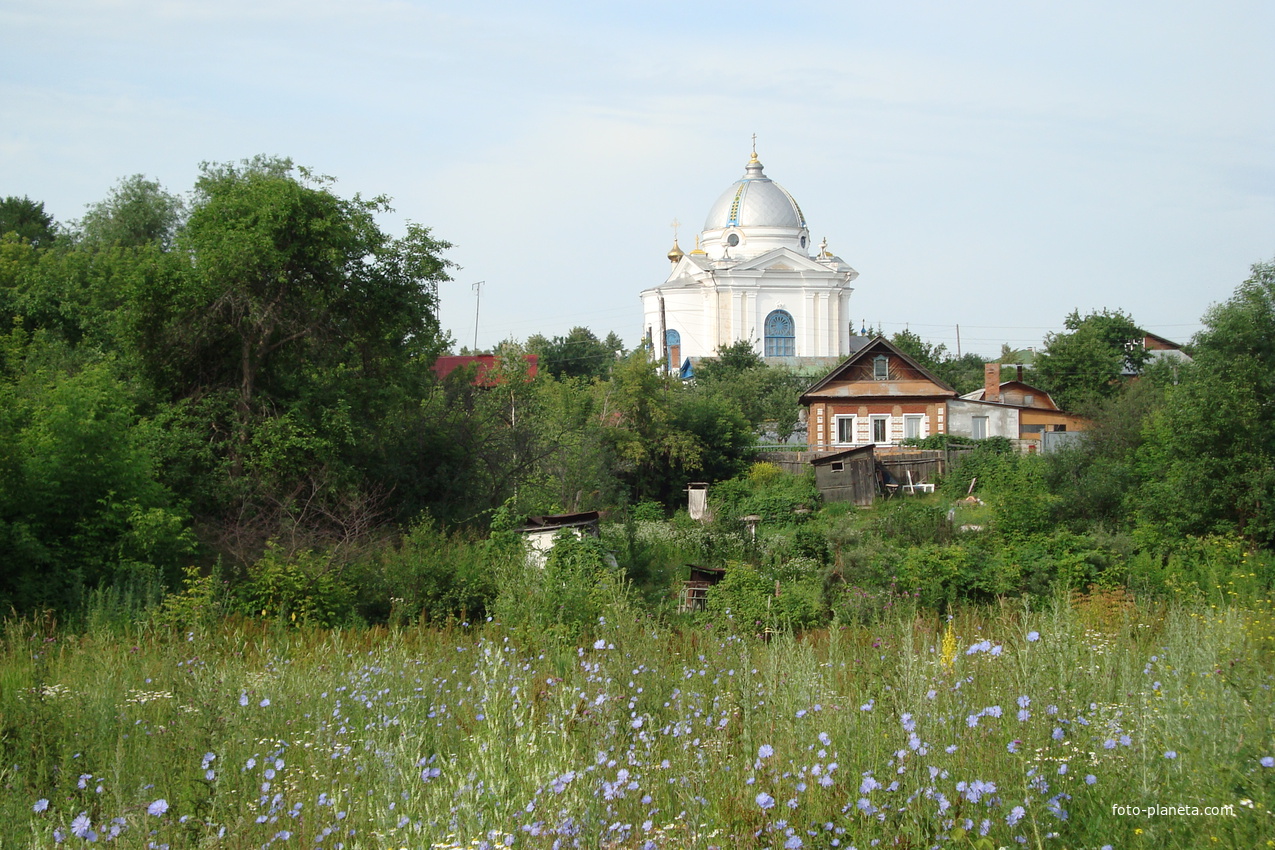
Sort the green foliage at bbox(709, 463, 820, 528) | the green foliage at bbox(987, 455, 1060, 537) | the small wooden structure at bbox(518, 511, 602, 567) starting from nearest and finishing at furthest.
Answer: the small wooden structure at bbox(518, 511, 602, 567), the green foliage at bbox(987, 455, 1060, 537), the green foliage at bbox(709, 463, 820, 528)

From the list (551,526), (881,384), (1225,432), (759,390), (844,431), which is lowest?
(551,526)

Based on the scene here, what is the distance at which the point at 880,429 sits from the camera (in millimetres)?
39312

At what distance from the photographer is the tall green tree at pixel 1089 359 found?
153 feet

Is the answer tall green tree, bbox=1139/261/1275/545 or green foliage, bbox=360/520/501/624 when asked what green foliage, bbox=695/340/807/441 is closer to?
tall green tree, bbox=1139/261/1275/545

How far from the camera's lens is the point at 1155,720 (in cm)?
395

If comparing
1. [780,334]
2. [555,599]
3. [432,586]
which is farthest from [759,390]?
[555,599]

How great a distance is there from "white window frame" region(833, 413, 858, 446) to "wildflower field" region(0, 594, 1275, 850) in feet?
110

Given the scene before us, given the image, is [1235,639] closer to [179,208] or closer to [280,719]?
[280,719]

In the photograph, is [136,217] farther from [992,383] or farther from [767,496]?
[992,383]

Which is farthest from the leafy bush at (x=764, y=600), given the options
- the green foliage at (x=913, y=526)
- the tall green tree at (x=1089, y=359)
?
the tall green tree at (x=1089, y=359)

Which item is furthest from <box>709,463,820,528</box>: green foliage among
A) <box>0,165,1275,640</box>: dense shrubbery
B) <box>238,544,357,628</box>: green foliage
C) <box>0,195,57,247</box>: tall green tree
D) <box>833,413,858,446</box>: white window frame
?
<box>0,195,57,247</box>: tall green tree

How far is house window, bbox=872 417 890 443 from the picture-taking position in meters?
39.2

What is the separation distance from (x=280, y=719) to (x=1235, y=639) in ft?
15.7

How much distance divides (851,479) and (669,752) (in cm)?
2679
